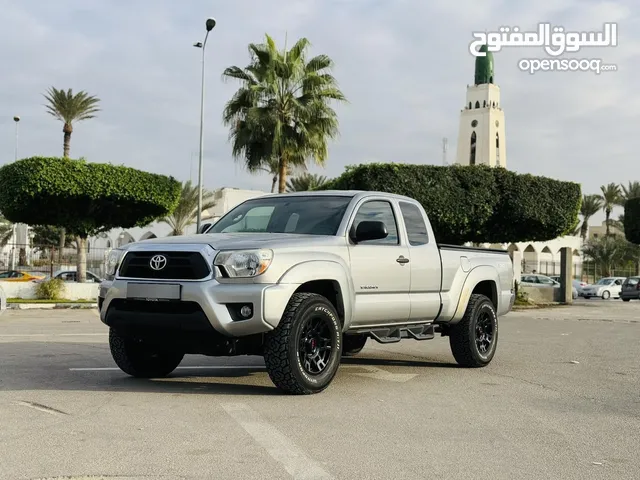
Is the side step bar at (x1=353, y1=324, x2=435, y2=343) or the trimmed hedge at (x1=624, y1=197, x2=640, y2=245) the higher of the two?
the trimmed hedge at (x1=624, y1=197, x2=640, y2=245)

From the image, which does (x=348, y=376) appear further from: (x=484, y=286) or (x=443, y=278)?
(x=484, y=286)

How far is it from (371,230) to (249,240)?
1.24 meters

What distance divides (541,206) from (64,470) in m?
28.1

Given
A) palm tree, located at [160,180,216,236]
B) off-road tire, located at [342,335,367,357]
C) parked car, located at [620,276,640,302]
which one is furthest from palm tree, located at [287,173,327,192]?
off-road tire, located at [342,335,367,357]

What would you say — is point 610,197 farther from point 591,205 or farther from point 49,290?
point 49,290

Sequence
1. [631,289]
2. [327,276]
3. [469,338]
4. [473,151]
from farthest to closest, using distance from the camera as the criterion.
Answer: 1. [473,151]
2. [631,289]
3. [469,338]
4. [327,276]

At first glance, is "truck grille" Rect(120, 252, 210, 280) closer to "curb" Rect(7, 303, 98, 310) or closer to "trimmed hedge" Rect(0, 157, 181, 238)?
"curb" Rect(7, 303, 98, 310)

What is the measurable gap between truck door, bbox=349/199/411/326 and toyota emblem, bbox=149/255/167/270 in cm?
182

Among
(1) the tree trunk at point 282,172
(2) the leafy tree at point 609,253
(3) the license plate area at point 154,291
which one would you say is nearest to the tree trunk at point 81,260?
(1) the tree trunk at point 282,172

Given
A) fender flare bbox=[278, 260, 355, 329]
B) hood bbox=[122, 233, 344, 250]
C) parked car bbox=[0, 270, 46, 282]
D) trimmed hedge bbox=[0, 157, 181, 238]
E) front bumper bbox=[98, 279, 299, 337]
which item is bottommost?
parked car bbox=[0, 270, 46, 282]

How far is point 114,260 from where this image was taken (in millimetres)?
7492

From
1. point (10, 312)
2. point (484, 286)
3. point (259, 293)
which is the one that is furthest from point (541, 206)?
point (259, 293)

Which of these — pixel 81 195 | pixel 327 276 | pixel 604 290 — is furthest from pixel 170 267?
pixel 604 290

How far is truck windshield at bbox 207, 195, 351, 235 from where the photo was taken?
7.95 m
